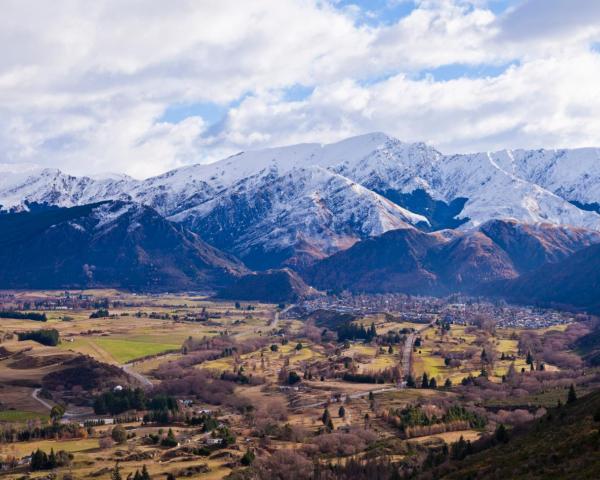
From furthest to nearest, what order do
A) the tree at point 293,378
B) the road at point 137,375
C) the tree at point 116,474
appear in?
the road at point 137,375
the tree at point 293,378
the tree at point 116,474

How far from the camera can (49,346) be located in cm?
17650

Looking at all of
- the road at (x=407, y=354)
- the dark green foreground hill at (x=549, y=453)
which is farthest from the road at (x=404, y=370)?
the dark green foreground hill at (x=549, y=453)

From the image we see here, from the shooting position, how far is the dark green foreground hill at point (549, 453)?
188 ft

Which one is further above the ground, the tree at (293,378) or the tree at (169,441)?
the tree at (293,378)

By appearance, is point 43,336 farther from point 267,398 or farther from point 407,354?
point 407,354

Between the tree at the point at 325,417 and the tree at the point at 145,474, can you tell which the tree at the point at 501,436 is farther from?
the tree at the point at 145,474

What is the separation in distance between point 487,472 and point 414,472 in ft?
57.2

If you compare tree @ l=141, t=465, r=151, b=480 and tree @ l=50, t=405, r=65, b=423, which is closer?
tree @ l=141, t=465, r=151, b=480

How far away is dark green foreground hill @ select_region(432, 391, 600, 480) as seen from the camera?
57.2 m

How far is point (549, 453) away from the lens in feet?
207

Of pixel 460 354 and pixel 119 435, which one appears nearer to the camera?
pixel 119 435

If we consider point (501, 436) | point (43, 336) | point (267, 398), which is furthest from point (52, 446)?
point (43, 336)

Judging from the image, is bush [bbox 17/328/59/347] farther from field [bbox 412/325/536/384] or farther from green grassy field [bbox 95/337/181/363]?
field [bbox 412/325/536/384]

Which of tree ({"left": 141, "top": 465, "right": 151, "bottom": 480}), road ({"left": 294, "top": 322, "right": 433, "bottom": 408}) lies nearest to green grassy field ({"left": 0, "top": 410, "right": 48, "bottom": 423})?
tree ({"left": 141, "top": 465, "right": 151, "bottom": 480})
